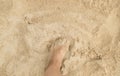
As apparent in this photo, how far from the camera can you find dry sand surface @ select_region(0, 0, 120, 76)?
1.55 m

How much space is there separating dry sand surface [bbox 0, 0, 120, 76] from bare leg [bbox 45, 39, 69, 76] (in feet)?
0.11

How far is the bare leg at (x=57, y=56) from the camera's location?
1.53 metres

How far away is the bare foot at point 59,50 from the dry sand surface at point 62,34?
33mm

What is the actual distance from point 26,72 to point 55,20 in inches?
15.9

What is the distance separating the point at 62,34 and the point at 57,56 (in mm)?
154

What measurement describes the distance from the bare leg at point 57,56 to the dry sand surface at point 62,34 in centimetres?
3

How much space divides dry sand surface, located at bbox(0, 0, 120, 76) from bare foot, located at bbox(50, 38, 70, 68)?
0.11 ft

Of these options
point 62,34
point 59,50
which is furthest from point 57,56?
point 62,34

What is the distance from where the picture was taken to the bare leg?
1.53 m

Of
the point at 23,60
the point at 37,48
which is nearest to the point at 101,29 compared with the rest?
the point at 37,48

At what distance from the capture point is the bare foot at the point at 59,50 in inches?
62.2

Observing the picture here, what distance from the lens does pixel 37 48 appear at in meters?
1.61

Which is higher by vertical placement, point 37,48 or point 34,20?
point 34,20

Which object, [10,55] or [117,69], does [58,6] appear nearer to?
[10,55]
